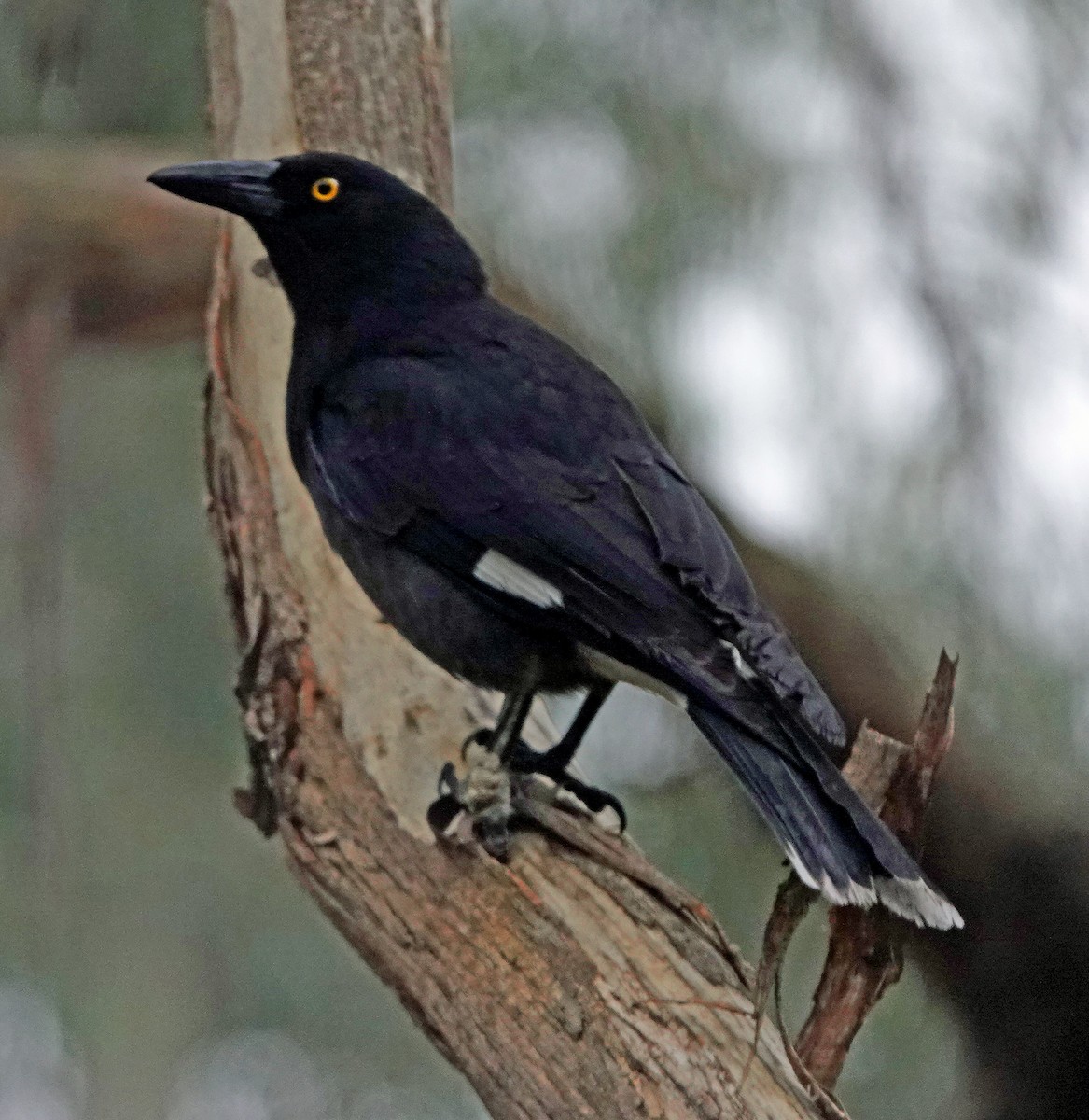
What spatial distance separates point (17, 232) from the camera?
420 cm

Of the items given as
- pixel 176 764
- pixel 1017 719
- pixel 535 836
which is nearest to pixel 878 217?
pixel 1017 719

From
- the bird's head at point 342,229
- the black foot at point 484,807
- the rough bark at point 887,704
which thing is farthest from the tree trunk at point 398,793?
the rough bark at point 887,704

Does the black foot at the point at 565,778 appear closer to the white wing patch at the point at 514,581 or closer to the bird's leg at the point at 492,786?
the bird's leg at the point at 492,786

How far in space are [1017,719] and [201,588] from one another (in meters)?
1.95

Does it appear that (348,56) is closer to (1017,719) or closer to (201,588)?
(201,588)

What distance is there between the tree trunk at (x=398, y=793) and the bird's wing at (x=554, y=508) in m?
0.37

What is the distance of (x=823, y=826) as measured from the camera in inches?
78.0

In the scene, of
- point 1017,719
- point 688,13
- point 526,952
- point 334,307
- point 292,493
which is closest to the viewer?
point 526,952

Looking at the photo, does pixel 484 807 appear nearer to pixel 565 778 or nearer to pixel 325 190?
pixel 565 778

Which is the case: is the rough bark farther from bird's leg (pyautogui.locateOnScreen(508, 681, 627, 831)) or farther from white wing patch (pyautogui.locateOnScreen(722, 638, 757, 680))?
white wing patch (pyautogui.locateOnScreen(722, 638, 757, 680))

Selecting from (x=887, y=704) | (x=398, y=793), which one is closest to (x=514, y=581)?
(x=398, y=793)

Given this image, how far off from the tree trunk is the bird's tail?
34 centimetres

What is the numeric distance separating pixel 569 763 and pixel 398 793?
0.32m

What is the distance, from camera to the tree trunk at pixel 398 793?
220 cm
